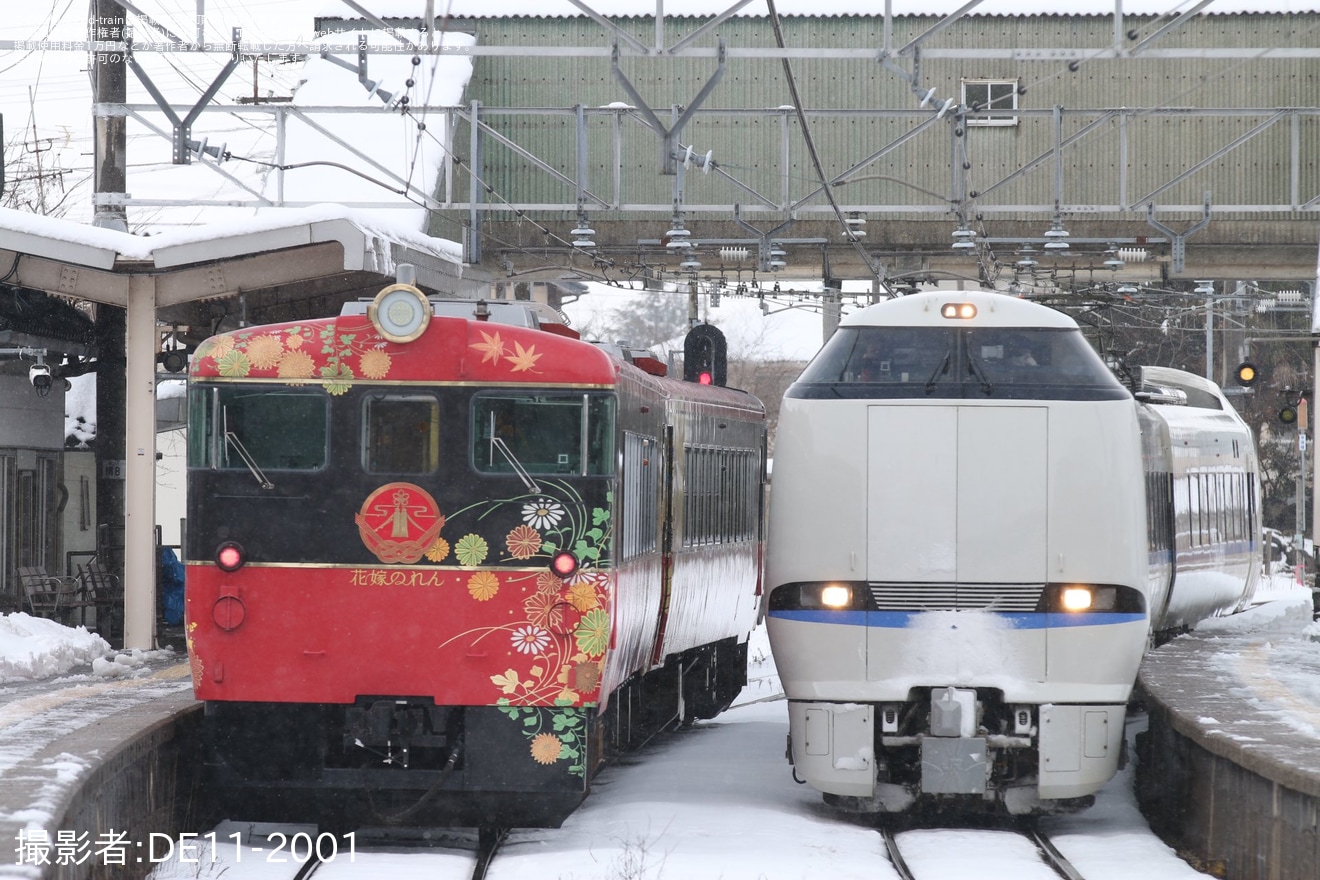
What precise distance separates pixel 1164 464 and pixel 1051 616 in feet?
18.2

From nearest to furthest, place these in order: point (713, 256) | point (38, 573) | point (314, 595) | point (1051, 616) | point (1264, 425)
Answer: point (314, 595) < point (1051, 616) < point (38, 573) < point (713, 256) < point (1264, 425)

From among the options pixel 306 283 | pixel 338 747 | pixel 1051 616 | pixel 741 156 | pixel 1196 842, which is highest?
pixel 741 156

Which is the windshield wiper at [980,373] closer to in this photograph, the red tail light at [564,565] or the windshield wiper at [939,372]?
the windshield wiper at [939,372]

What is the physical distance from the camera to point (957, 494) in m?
9.77

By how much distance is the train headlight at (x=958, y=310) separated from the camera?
404 inches

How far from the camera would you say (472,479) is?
905 cm

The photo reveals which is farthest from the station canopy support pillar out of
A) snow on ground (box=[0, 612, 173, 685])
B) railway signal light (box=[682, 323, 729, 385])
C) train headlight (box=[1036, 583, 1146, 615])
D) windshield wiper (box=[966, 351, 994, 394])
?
train headlight (box=[1036, 583, 1146, 615])

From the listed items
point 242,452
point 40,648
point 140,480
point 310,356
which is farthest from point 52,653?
point 310,356

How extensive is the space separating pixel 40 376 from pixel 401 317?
1024cm

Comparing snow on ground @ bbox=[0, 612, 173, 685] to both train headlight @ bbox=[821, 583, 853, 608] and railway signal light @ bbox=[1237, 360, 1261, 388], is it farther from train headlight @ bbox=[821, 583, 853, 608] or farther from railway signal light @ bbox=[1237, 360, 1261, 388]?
railway signal light @ bbox=[1237, 360, 1261, 388]

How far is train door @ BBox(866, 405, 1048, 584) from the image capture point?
9688mm

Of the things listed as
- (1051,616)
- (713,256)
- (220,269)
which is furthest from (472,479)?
(713,256)

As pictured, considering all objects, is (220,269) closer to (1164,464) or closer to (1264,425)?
(1164,464)

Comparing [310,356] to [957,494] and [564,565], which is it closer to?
[564,565]
